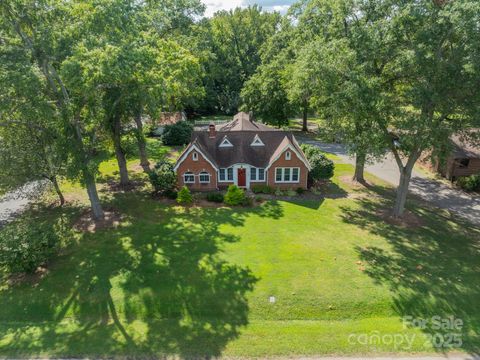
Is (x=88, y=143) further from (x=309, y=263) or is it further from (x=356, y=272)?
(x=356, y=272)

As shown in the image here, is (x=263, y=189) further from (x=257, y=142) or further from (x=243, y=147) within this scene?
(x=257, y=142)

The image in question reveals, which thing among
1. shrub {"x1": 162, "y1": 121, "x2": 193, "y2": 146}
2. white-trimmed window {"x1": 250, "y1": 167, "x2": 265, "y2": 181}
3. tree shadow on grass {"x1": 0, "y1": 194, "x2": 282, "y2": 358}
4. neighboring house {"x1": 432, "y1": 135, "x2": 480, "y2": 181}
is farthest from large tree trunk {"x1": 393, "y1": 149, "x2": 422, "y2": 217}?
Result: shrub {"x1": 162, "y1": 121, "x2": 193, "y2": 146}

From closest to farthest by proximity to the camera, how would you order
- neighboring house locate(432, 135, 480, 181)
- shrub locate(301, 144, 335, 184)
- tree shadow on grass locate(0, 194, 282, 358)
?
tree shadow on grass locate(0, 194, 282, 358)
shrub locate(301, 144, 335, 184)
neighboring house locate(432, 135, 480, 181)

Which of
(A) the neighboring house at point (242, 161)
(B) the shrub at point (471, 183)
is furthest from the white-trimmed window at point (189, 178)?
(B) the shrub at point (471, 183)

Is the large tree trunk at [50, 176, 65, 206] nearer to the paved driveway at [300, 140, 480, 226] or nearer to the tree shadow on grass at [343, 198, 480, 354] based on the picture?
the tree shadow on grass at [343, 198, 480, 354]

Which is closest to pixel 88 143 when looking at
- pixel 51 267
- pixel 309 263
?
pixel 51 267

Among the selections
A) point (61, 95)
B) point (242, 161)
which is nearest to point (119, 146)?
point (61, 95)

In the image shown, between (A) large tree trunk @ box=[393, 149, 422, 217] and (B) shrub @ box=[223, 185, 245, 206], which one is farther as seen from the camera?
(B) shrub @ box=[223, 185, 245, 206]
